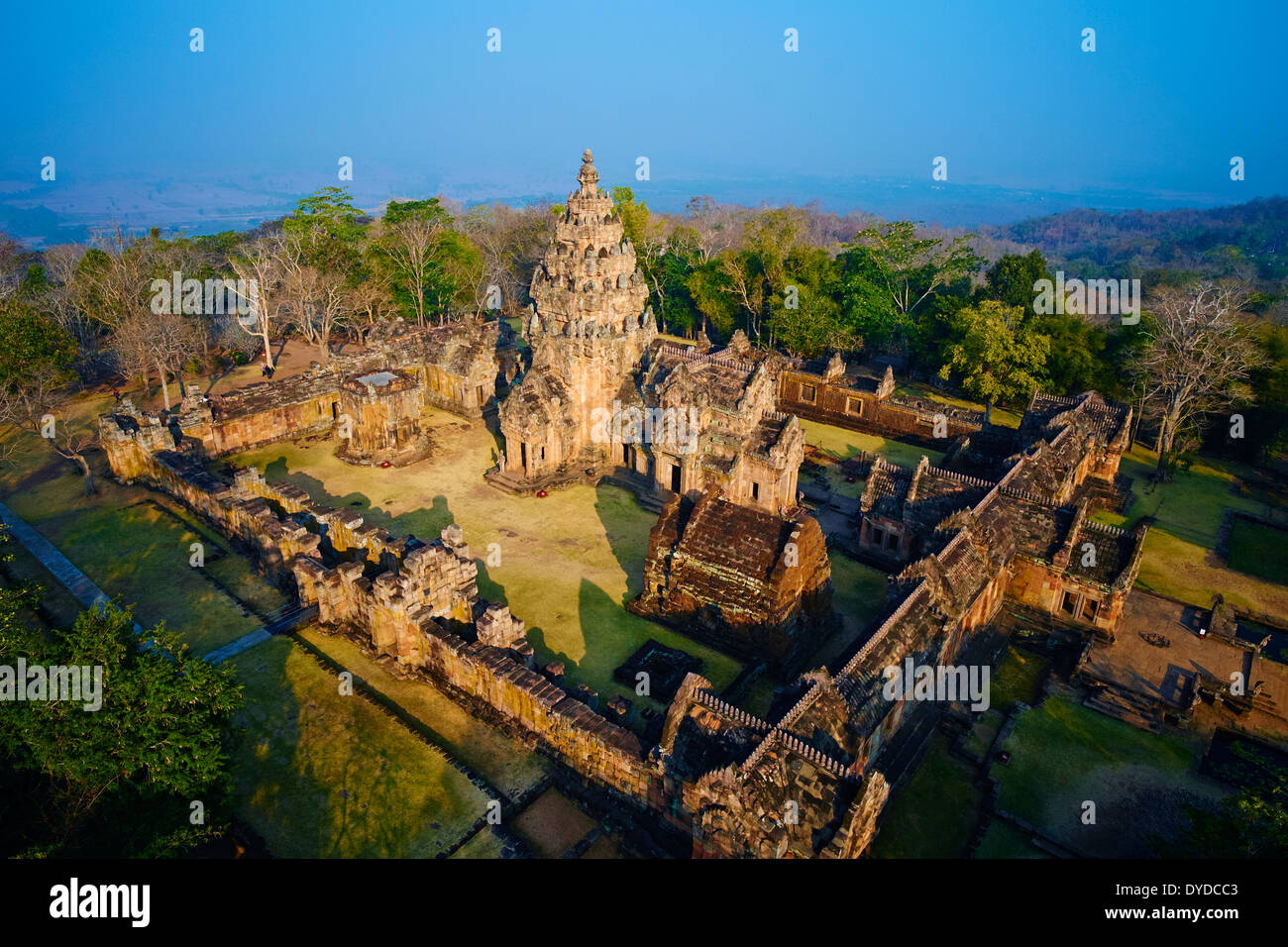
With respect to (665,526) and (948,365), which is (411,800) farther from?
(948,365)

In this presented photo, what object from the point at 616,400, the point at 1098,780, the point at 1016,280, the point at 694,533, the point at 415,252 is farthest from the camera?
the point at 415,252

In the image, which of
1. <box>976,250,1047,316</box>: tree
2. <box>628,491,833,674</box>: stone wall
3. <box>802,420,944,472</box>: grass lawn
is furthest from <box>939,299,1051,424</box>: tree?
<box>628,491,833,674</box>: stone wall

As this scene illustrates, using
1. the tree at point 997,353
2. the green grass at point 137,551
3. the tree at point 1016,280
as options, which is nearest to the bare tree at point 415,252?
the green grass at point 137,551

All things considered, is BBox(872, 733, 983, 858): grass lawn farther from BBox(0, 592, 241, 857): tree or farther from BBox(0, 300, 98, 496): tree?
BBox(0, 300, 98, 496): tree

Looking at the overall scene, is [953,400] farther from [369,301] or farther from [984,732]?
[369,301]

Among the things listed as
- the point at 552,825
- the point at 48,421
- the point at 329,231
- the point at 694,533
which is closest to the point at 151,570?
the point at 48,421

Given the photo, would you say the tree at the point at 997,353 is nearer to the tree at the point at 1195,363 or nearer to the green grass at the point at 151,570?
the tree at the point at 1195,363
